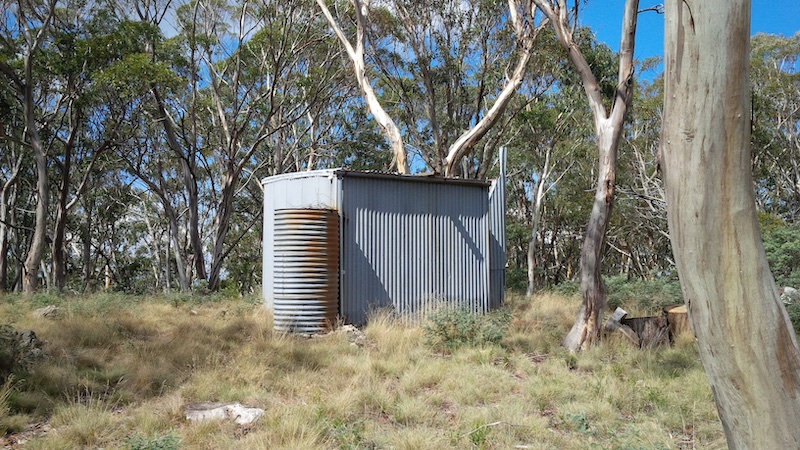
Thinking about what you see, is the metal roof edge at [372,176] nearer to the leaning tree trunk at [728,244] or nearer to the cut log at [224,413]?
the cut log at [224,413]

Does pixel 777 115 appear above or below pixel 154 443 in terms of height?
above

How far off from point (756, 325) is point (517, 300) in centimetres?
1226

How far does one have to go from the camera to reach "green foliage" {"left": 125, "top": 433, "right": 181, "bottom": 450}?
15.3ft

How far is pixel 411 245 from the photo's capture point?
11695 mm

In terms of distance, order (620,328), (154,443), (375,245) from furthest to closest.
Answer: (375,245) < (620,328) < (154,443)

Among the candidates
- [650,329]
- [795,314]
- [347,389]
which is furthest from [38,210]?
[795,314]

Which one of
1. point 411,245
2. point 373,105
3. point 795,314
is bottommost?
point 795,314

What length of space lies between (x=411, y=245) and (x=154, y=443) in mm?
7412

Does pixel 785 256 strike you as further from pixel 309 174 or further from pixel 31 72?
pixel 31 72

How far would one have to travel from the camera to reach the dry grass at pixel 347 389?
5.30m

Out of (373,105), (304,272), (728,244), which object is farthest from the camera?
(373,105)

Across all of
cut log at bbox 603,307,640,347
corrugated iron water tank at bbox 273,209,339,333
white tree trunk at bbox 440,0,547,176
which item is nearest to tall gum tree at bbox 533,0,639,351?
cut log at bbox 603,307,640,347

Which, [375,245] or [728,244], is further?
[375,245]

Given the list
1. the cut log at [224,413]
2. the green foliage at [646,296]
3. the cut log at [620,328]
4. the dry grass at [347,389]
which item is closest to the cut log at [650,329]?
the cut log at [620,328]
